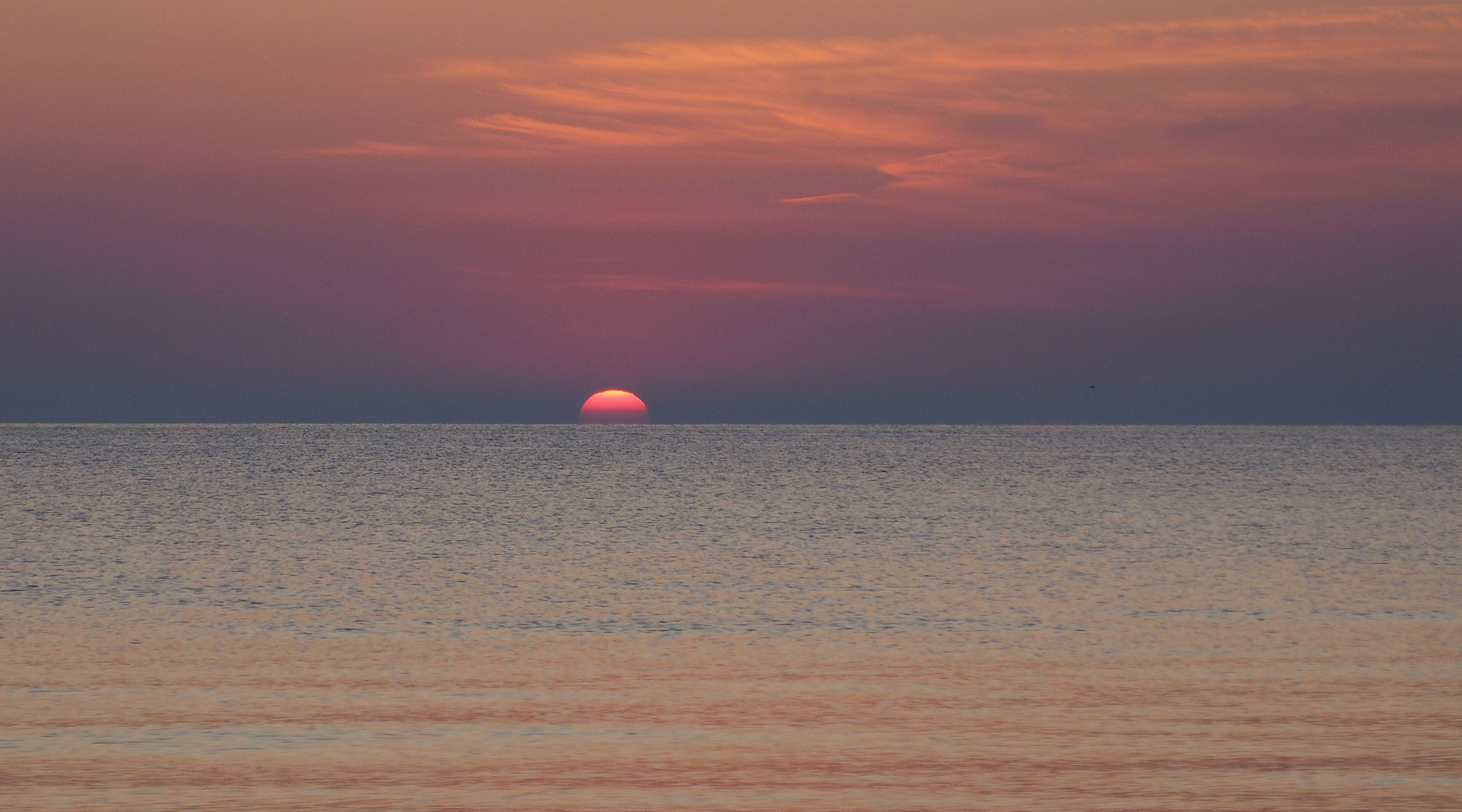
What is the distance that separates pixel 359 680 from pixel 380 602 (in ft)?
35.9

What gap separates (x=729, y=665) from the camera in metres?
22.4

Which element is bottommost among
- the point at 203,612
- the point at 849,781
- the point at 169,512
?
the point at 849,781

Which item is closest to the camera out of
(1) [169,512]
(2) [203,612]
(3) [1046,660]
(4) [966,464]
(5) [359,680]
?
(5) [359,680]

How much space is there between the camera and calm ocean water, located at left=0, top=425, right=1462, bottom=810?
14.6 meters

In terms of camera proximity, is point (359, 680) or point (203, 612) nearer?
point (359, 680)

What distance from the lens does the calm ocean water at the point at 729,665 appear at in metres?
14.6

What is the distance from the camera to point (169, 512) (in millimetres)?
65562

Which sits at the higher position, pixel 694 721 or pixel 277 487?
pixel 277 487

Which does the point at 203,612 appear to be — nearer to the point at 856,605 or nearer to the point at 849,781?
the point at 856,605

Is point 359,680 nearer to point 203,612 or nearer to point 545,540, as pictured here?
point 203,612

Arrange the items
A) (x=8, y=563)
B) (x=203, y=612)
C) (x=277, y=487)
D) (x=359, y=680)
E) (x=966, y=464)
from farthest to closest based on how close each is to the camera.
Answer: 1. (x=966, y=464)
2. (x=277, y=487)
3. (x=8, y=563)
4. (x=203, y=612)
5. (x=359, y=680)

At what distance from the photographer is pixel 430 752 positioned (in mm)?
15758

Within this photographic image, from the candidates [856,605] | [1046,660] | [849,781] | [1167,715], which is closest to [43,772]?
[849,781]

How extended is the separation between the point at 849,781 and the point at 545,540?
37090mm
